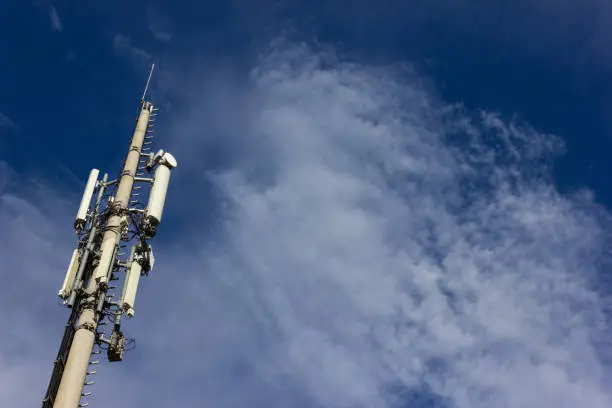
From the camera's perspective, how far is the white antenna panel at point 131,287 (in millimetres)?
36188

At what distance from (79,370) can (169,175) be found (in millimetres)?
14436

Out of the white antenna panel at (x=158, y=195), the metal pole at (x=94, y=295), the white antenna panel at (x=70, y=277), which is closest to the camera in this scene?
the metal pole at (x=94, y=295)

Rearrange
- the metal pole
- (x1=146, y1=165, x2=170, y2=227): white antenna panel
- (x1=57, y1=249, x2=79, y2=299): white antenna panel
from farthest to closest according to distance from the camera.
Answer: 1. (x1=146, y1=165, x2=170, y2=227): white antenna panel
2. (x1=57, y1=249, x2=79, y2=299): white antenna panel
3. the metal pole

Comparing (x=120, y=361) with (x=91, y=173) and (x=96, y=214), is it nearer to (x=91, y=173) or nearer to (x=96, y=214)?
(x=96, y=214)

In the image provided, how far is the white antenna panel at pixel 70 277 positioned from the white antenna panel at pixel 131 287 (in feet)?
9.58

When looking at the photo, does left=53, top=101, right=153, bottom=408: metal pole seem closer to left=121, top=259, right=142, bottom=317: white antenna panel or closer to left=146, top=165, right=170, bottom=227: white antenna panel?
left=121, top=259, right=142, bottom=317: white antenna panel

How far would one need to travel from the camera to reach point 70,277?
3697cm

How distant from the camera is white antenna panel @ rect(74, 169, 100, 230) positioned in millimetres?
39625

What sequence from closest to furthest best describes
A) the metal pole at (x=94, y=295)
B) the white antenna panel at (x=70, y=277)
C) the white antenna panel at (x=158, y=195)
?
the metal pole at (x=94, y=295)
the white antenna panel at (x=70, y=277)
the white antenna panel at (x=158, y=195)

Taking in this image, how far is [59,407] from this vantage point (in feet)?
102

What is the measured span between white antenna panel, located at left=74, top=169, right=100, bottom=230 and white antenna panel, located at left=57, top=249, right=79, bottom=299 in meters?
1.84

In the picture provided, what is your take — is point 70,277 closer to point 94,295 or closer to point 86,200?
point 94,295

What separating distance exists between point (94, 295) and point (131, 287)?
2.11 metres

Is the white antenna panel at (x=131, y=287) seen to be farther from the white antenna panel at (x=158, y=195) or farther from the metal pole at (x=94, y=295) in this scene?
the white antenna panel at (x=158, y=195)
